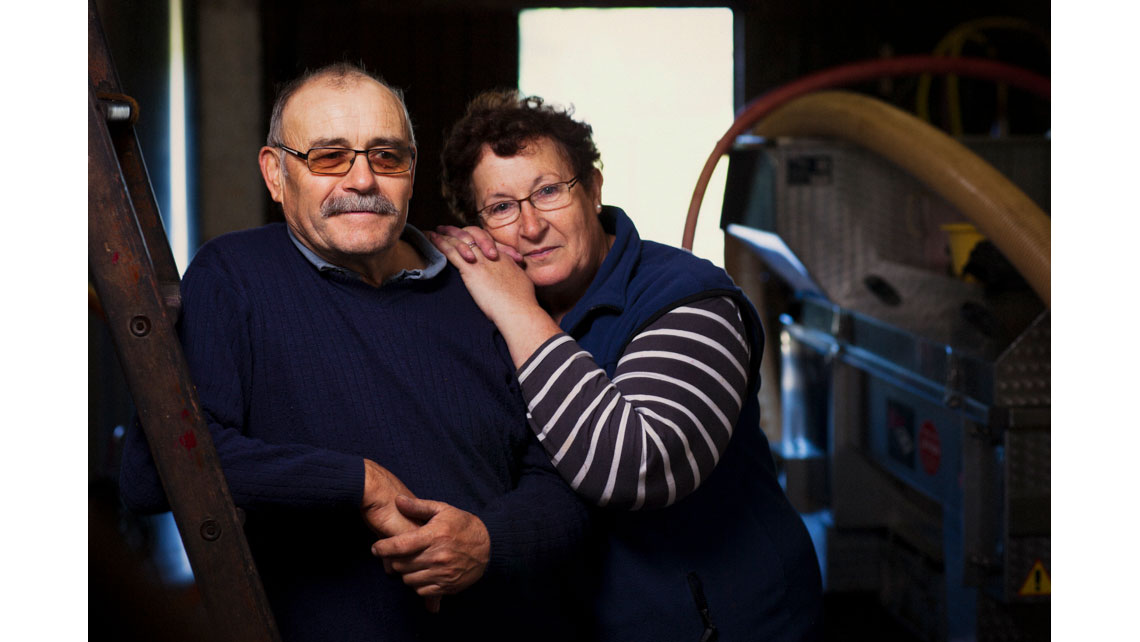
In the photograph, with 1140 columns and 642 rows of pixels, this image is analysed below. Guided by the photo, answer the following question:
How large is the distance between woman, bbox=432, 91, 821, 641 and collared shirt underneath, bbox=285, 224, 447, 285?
25 millimetres

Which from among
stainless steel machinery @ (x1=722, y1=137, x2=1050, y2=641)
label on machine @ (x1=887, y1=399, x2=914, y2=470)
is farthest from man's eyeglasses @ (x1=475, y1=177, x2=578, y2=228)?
label on machine @ (x1=887, y1=399, x2=914, y2=470)

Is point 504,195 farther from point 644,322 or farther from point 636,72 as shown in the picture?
point 636,72

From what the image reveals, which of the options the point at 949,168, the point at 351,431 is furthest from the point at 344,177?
the point at 949,168

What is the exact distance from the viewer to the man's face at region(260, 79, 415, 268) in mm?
1473

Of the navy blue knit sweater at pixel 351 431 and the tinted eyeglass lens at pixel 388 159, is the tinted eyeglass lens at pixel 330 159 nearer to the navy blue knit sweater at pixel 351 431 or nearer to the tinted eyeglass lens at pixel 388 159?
the tinted eyeglass lens at pixel 388 159

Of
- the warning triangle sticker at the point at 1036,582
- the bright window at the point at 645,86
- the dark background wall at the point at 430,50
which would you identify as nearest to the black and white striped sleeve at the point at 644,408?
the warning triangle sticker at the point at 1036,582

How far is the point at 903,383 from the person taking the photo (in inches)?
122

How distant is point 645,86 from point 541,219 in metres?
3.12

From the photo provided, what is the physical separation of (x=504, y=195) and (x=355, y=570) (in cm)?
65

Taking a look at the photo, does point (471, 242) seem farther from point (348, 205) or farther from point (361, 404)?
point (361, 404)

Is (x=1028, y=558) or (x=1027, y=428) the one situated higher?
(x=1027, y=428)

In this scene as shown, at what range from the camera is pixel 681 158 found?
4.76 metres

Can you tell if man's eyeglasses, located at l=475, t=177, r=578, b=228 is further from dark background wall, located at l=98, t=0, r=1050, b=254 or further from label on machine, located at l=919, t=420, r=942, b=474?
dark background wall, located at l=98, t=0, r=1050, b=254

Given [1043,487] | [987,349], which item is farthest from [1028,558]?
[987,349]
